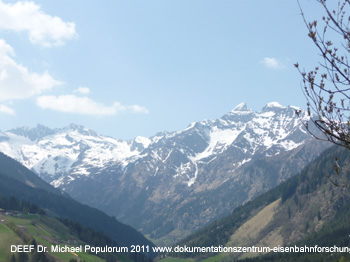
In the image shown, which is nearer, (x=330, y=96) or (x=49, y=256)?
(x=330, y=96)

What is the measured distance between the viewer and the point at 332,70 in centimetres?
1675

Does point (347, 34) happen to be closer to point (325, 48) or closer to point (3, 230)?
point (325, 48)

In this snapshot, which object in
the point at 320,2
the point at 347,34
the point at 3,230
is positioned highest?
the point at 320,2

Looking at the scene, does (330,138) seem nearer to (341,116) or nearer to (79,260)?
(341,116)

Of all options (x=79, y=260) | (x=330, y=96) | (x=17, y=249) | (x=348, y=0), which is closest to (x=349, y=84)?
(x=330, y=96)

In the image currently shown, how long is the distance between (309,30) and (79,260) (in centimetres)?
19539

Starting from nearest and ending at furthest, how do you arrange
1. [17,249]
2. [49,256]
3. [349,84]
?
[349,84] < [17,249] < [49,256]

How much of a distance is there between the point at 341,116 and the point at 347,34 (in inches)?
142

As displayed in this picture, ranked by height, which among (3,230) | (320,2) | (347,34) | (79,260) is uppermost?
(320,2)

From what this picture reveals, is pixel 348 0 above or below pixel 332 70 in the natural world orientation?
above

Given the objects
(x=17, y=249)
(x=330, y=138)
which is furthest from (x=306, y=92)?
(x=17, y=249)

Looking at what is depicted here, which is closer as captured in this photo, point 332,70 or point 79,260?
point 332,70

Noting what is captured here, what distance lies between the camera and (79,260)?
631ft

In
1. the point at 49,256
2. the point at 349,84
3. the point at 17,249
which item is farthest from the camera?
the point at 49,256
